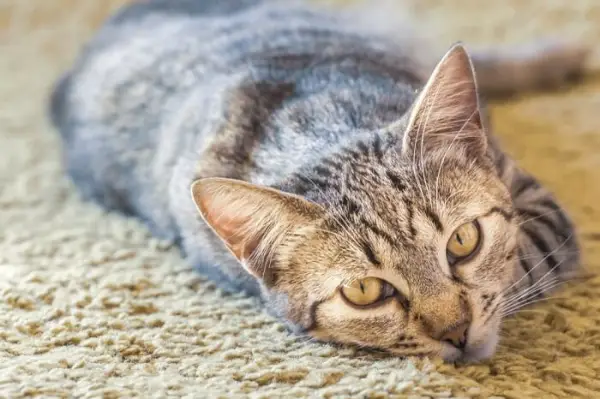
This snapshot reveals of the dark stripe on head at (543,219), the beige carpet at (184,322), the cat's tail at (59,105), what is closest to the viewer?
the beige carpet at (184,322)

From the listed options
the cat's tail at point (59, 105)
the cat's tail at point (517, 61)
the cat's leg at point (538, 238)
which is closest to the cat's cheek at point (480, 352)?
the cat's leg at point (538, 238)

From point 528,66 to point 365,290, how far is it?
3.97 feet

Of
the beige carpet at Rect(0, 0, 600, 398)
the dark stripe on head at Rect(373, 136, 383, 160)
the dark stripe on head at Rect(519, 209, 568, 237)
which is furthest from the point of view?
the dark stripe on head at Rect(519, 209, 568, 237)

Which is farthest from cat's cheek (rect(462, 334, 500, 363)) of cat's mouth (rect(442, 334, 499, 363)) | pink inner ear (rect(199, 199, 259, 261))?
pink inner ear (rect(199, 199, 259, 261))

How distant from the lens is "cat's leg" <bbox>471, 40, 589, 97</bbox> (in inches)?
A: 79.7

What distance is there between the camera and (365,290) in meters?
1.08

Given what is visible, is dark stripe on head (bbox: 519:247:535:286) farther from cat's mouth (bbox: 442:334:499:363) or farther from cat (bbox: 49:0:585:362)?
cat's mouth (bbox: 442:334:499:363)

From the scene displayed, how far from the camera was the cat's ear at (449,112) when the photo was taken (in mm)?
1109

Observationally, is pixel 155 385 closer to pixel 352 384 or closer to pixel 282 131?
pixel 352 384

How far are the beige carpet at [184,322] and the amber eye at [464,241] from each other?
16 centimetres

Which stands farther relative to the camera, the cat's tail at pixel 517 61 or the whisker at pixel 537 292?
the cat's tail at pixel 517 61

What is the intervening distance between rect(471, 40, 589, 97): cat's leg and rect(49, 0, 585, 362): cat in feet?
0.95

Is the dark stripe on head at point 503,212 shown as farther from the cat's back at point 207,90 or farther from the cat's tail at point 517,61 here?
the cat's tail at point 517,61

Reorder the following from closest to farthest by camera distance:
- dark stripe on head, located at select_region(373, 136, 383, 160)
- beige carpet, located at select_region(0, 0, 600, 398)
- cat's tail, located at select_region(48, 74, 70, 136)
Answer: beige carpet, located at select_region(0, 0, 600, 398)
dark stripe on head, located at select_region(373, 136, 383, 160)
cat's tail, located at select_region(48, 74, 70, 136)
